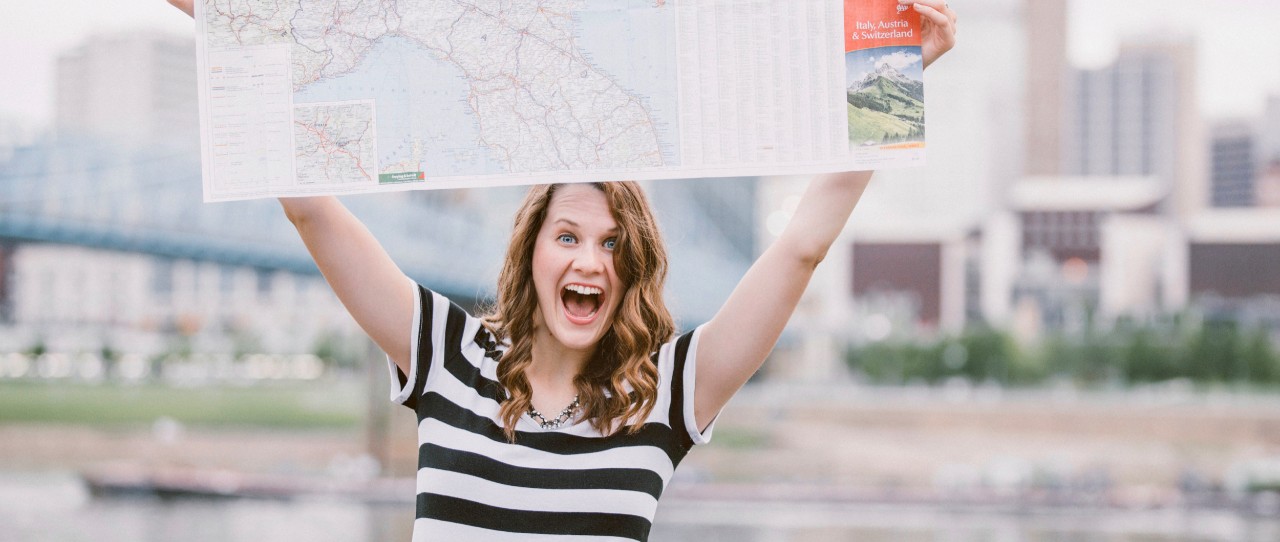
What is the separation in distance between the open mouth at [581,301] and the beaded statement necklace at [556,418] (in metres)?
0.11

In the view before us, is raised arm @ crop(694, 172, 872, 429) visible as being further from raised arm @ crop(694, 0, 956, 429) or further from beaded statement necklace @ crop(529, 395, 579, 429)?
beaded statement necklace @ crop(529, 395, 579, 429)

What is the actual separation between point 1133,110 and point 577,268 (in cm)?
9916

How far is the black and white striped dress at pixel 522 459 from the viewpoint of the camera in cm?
147

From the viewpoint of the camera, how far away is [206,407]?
1278 inches

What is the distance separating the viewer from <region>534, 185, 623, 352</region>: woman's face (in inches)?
61.4

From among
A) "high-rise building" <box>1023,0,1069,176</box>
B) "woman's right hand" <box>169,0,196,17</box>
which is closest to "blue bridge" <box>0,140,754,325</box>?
"woman's right hand" <box>169,0,196,17</box>

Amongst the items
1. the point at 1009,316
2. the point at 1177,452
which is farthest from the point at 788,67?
the point at 1009,316

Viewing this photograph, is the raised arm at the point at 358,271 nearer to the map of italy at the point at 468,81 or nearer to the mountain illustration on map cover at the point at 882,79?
the map of italy at the point at 468,81

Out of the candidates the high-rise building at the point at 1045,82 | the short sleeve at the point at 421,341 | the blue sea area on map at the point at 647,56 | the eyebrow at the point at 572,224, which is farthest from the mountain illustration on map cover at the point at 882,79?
the high-rise building at the point at 1045,82

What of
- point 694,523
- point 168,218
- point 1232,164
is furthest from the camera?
point 1232,164

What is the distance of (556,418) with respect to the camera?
1.55 metres

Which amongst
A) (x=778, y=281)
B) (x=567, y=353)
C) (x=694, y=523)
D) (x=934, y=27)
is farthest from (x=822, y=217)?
(x=694, y=523)

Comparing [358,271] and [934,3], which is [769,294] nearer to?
[934,3]

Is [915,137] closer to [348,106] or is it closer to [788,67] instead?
[788,67]
